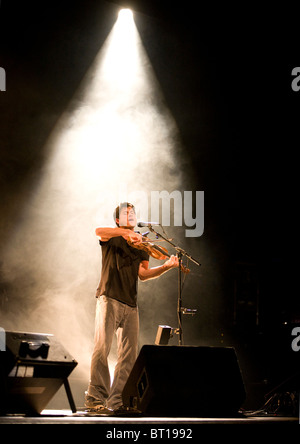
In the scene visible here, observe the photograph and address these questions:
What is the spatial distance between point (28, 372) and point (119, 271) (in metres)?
1.46

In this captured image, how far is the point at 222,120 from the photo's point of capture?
6.68 meters

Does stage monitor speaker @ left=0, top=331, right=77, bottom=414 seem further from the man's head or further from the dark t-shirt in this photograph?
the man's head

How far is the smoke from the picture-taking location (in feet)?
17.3

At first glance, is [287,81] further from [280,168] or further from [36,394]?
[36,394]

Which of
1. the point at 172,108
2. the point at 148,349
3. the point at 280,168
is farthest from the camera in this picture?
the point at 280,168

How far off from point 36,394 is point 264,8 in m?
5.58

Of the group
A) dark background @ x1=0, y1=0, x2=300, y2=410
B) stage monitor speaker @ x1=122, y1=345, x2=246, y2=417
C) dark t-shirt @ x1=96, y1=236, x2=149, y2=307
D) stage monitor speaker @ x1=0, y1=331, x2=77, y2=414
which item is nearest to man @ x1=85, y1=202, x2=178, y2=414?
dark t-shirt @ x1=96, y1=236, x2=149, y2=307

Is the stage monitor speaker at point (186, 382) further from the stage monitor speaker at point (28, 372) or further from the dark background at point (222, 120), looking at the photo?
the dark background at point (222, 120)

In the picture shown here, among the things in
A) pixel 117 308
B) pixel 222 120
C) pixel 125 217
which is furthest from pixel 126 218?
pixel 222 120

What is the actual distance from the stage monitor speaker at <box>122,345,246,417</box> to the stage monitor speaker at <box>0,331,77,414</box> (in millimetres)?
635

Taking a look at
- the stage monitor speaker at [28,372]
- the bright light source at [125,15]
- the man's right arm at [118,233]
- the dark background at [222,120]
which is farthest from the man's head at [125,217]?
the bright light source at [125,15]

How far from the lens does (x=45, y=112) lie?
18.5 feet

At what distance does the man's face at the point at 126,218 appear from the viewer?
4.11 metres

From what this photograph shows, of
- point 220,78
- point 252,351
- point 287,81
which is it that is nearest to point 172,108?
point 220,78
